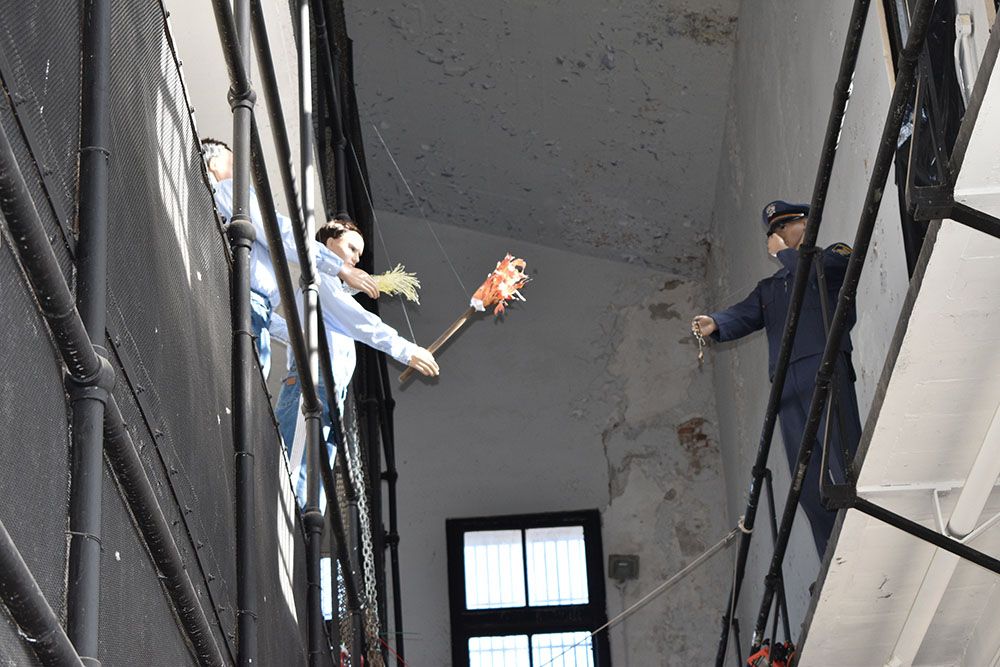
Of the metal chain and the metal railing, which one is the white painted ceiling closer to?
the metal chain

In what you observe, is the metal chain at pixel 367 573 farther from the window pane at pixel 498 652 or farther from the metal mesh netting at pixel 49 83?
the metal mesh netting at pixel 49 83

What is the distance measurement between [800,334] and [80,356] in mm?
4062

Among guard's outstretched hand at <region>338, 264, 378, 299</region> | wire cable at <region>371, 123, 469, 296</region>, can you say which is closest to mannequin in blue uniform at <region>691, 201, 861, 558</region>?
guard's outstretched hand at <region>338, 264, 378, 299</region>

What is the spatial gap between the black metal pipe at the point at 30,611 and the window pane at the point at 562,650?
8.65 metres

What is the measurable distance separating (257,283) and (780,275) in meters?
2.23

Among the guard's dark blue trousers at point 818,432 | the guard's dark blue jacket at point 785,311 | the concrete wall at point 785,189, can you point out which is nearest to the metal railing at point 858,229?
the guard's dark blue trousers at point 818,432

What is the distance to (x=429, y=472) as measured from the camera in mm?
10570

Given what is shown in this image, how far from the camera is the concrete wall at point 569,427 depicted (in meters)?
10.2

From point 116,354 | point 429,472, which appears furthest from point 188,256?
point 429,472

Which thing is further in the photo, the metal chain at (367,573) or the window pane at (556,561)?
the window pane at (556,561)

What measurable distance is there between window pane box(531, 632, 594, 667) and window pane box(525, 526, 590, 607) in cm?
31

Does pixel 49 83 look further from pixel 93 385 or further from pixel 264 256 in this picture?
pixel 264 256

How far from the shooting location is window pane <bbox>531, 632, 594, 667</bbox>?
33.1 feet

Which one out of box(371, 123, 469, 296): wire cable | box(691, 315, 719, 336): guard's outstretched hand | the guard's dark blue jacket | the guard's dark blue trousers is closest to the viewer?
the guard's dark blue trousers
